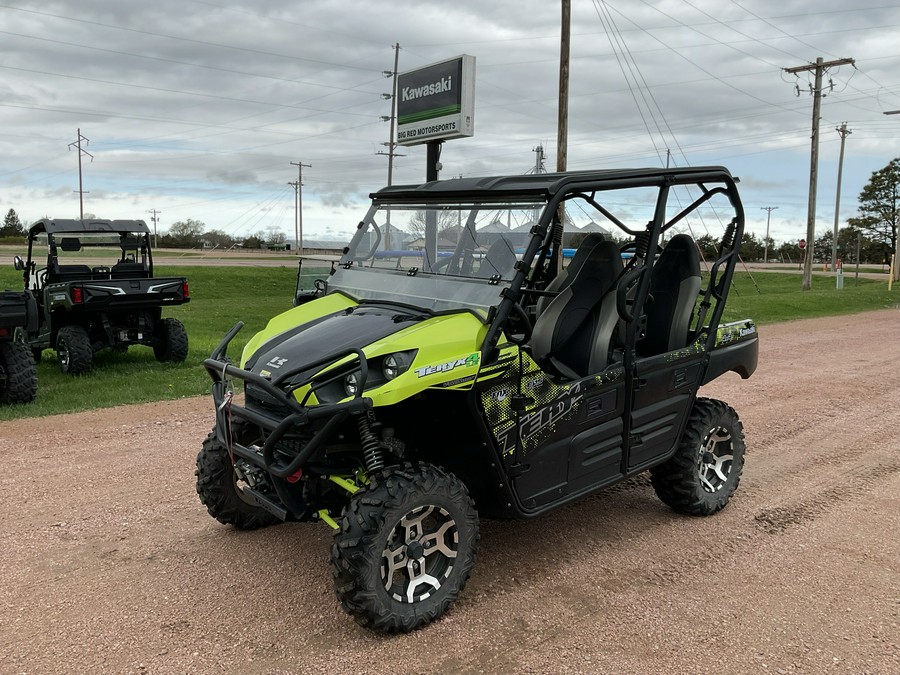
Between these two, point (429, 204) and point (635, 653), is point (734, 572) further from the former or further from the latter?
point (429, 204)

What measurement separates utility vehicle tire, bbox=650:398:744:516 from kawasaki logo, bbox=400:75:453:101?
9.13 meters

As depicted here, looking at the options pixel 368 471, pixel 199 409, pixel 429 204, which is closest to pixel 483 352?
pixel 368 471

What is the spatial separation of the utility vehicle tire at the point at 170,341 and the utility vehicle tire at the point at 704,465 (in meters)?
7.88

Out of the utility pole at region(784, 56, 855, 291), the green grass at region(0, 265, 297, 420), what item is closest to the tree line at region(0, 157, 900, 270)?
the utility pole at region(784, 56, 855, 291)

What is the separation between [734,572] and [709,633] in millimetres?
719

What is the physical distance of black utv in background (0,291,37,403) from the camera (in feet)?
24.9

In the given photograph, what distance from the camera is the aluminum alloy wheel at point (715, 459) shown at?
4.89 metres

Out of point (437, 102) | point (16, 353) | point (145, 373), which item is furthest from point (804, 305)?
point (16, 353)

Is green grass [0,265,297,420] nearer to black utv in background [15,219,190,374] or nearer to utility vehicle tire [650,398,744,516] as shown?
black utv in background [15,219,190,374]

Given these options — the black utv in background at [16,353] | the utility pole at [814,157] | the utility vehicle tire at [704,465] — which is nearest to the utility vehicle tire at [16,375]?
the black utv in background at [16,353]

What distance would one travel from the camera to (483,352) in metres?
3.46

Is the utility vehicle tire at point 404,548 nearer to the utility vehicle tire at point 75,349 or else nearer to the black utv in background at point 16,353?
the black utv in background at point 16,353

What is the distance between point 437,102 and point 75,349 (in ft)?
22.9

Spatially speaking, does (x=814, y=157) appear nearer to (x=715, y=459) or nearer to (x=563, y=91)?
(x=563, y=91)
